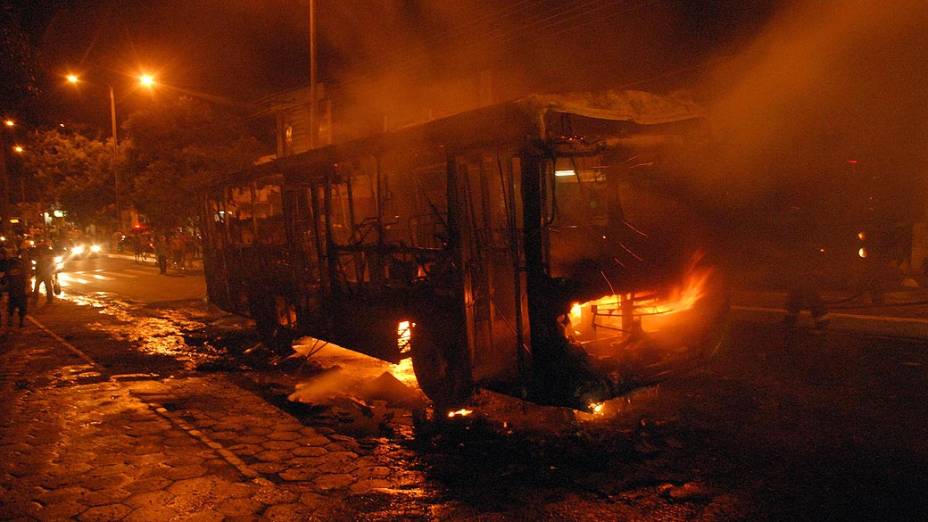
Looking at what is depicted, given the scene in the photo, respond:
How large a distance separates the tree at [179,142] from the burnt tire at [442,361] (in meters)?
19.5

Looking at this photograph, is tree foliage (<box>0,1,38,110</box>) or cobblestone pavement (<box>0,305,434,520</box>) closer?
cobblestone pavement (<box>0,305,434,520</box>)

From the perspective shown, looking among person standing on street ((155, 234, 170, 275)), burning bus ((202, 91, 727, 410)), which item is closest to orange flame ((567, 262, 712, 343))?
burning bus ((202, 91, 727, 410))

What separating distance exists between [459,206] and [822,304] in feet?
21.8

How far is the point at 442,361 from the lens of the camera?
647 cm

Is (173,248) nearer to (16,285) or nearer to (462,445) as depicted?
(16,285)

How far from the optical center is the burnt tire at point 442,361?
6.13 meters

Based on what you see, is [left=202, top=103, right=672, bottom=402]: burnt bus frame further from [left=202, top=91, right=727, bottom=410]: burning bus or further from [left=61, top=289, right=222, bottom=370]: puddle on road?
[left=61, top=289, right=222, bottom=370]: puddle on road

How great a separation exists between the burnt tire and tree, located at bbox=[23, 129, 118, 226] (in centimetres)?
3263

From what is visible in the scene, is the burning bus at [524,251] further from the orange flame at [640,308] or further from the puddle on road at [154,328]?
the puddle on road at [154,328]

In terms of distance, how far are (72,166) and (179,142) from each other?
1490cm

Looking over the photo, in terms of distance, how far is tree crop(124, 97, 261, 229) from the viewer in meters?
24.3

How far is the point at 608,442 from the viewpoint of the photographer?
5.40 metres

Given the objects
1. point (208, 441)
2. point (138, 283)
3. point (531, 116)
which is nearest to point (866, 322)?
point (531, 116)

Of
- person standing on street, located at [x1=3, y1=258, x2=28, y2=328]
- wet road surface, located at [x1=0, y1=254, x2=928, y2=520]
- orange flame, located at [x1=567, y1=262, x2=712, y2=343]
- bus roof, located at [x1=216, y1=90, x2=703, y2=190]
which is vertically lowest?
wet road surface, located at [x1=0, y1=254, x2=928, y2=520]
